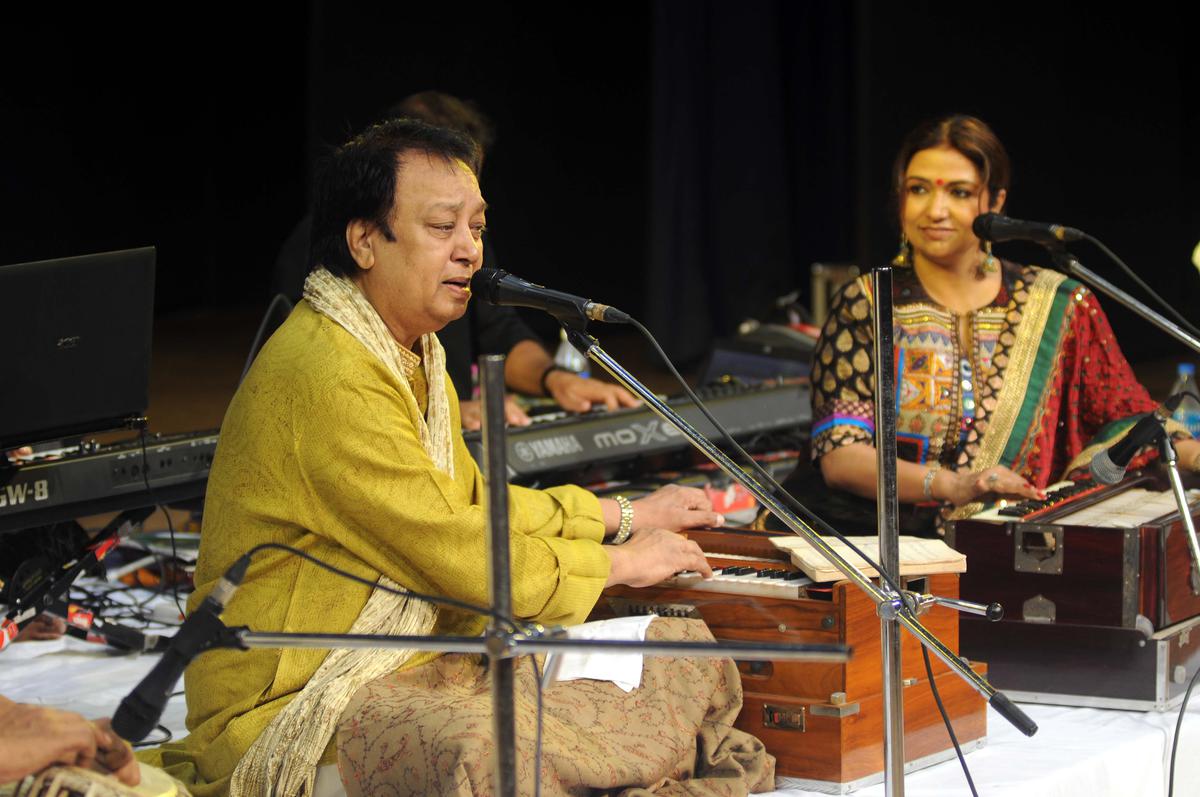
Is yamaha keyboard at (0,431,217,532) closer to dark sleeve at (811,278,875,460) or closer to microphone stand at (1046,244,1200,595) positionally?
dark sleeve at (811,278,875,460)

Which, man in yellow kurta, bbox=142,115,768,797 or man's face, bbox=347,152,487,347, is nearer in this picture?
man in yellow kurta, bbox=142,115,768,797

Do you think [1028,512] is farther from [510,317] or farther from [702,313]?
[702,313]

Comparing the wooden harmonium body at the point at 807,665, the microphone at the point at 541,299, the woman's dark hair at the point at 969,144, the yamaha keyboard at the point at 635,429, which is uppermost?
the woman's dark hair at the point at 969,144

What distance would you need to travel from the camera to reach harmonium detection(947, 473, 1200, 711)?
11.4 ft

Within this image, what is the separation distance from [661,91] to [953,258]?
523 cm

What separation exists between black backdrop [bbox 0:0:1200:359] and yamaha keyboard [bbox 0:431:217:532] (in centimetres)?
533

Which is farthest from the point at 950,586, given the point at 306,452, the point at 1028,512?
the point at 306,452

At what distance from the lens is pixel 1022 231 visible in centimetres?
310

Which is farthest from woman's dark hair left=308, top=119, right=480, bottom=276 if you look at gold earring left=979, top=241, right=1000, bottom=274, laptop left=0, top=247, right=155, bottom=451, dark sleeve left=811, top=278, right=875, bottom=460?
gold earring left=979, top=241, right=1000, bottom=274

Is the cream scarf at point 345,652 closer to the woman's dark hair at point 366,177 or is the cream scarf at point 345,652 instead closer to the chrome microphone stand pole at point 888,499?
the woman's dark hair at point 366,177

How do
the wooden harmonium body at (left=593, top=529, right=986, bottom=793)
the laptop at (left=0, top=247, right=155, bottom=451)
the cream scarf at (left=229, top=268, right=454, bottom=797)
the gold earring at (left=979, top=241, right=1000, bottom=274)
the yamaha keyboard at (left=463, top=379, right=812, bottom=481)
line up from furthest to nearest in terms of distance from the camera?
the yamaha keyboard at (left=463, top=379, right=812, bottom=481) → the gold earring at (left=979, top=241, right=1000, bottom=274) → the laptop at (left=0, top=247, right=155, bottom=451) → the wooden harmonium body at (left=593, top=529, right=986, bottom=793) → the cream scarf at (left=229, top=268, right=454, bottom=797)

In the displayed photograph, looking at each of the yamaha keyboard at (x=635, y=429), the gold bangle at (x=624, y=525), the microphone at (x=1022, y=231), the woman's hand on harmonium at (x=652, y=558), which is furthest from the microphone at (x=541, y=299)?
the yamaha keyboard at (x=635, y=429)

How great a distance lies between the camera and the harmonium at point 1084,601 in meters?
3.48

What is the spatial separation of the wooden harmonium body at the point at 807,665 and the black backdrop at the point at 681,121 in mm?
6153
